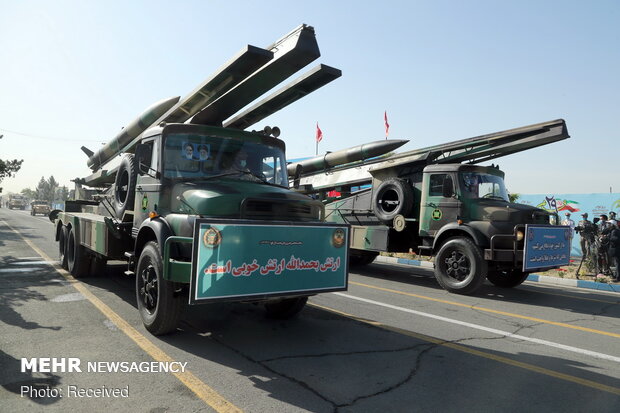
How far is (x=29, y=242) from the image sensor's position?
48.5 feet

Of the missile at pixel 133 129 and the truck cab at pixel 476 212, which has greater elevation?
the missile at pixel 133 129

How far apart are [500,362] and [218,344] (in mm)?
2997

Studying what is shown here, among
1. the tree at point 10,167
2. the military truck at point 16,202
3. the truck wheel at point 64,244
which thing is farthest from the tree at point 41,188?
the truck wheel at point 64,244

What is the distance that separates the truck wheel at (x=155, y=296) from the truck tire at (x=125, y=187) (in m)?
1.43

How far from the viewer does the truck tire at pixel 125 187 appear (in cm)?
606

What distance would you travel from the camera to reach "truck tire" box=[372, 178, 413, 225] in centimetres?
1009

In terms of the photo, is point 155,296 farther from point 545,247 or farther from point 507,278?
→ point 507,278

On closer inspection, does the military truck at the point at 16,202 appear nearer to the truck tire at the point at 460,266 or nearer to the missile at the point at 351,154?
the missile at the point at 351,154

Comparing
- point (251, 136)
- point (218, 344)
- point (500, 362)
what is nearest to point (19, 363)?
point (218, 344)

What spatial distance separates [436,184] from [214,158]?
5.75 m

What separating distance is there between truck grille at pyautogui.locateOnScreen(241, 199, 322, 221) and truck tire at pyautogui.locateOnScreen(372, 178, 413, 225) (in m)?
5.60

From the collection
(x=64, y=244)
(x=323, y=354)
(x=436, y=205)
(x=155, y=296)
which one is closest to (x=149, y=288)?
(x=155, y=296)

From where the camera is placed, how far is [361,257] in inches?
478

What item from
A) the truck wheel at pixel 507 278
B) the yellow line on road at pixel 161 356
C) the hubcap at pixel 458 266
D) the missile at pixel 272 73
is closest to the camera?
the yellow line on road at pixel 161 356
